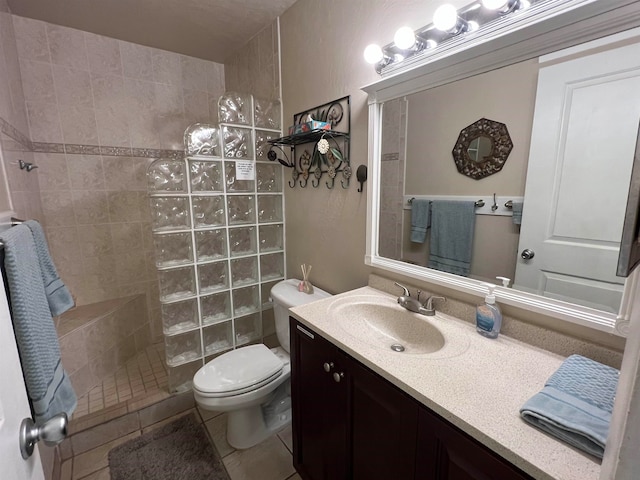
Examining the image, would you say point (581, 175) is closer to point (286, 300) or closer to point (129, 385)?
point (286, 300)

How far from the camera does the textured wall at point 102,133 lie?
201 cm

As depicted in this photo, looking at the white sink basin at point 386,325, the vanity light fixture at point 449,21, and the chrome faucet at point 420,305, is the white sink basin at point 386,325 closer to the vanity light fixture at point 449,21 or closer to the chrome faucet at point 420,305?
the chrome faucet at point 420,305

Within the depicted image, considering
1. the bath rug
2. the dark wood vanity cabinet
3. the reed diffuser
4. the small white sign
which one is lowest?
the bath rug

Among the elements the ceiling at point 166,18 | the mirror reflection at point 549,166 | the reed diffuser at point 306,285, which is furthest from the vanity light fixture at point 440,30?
the reed diffuser at point 306,285

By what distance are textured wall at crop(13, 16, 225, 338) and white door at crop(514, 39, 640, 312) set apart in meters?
2.52

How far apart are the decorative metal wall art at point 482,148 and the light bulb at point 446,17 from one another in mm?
329

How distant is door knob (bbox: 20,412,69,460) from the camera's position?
20.8 inches

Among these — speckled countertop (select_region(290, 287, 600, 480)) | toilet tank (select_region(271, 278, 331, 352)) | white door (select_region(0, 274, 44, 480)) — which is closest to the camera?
white door (select_region(0, 274, 44, 480))

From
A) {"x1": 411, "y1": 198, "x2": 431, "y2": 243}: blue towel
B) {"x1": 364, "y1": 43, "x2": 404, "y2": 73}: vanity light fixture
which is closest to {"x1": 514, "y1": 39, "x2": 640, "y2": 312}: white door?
{"x1": 411, "y1": 198, "x2": 431, "y2": 243}: blue towel

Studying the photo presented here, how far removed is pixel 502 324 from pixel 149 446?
184 cm

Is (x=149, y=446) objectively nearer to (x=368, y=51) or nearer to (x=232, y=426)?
(x=232, y=426)

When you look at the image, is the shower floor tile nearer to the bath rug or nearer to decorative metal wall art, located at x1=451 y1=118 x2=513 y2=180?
the bath rug

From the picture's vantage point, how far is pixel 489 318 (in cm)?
98

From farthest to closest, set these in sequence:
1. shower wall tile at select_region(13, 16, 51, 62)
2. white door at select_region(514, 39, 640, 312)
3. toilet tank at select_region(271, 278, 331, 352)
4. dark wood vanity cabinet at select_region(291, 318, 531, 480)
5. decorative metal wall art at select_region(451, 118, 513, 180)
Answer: shower wall tile at select_region(13, 16, 51, 62)
toilet tank at select_region(271, 278, 331, 352)
decorative metal wall art at select_region(451, 118, 513, 180)
white door at select_region(514, 39, 640, 312)
dark wood vanity cabinet at select_region(291, 318, 531, 480)
